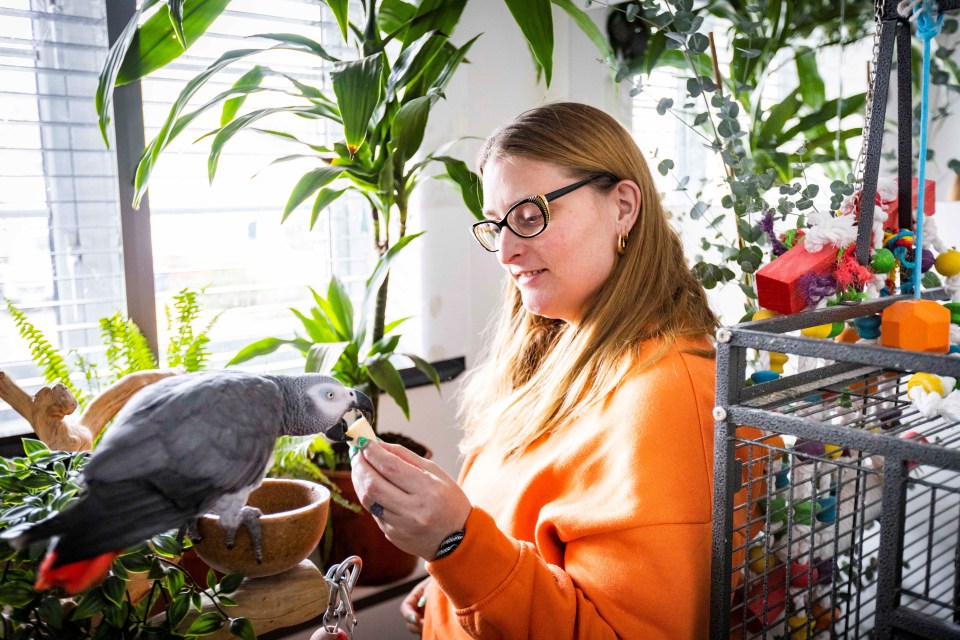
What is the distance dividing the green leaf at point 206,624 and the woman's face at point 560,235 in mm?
579

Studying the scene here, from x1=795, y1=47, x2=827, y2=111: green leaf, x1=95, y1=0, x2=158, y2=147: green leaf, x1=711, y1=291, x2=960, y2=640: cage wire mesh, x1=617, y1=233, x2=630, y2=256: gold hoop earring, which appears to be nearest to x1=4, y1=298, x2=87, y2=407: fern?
x1=95, y1=0, x2=158, y2=147: green leaf

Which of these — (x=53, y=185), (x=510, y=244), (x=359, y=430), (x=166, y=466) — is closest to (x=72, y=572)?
(x=166, y=466)

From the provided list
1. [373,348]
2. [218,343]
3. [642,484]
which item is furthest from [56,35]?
[642,484]

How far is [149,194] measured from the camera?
166 centimetres

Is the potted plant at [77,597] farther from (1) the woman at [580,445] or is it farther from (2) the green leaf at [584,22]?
(2) the green leaf at [584,22]

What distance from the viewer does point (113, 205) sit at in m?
1.63

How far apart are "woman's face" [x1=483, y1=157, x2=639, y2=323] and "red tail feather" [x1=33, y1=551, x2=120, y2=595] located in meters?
0.65

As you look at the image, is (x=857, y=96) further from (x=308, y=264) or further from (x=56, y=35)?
(x=56, y=35)

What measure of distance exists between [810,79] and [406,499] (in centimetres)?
167

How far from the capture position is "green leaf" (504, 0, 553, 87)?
134 centimetres

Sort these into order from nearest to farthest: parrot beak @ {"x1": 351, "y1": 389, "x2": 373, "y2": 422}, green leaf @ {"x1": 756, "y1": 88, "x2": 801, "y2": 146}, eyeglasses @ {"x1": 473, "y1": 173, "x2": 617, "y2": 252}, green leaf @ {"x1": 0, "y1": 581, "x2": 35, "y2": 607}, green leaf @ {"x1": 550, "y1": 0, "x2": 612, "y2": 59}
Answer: green leaf @ {"x1": 0, "y1": 581, "x2": 35, "y2": 607} → parrot beak @ {"x1": 351, "y1": 389, "x2": 373, "y2": 422} → eyeglasses @ {"x1": 473, "y1": 173, "x2": 617, "y2": 252} → green leaf @ {"x1": 550, "y1": 0, "x2": 612, "y2": 59} → green leaf @ {"x1": 756, "y1": 88, "x2": 801, "y2": 146}

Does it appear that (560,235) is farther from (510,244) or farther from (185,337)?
(185,337)

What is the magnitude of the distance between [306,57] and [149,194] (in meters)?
0.55

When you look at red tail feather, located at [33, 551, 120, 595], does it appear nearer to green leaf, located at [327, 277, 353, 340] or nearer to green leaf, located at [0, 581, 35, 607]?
green leaf, located at [0, 581, 35, 607]
